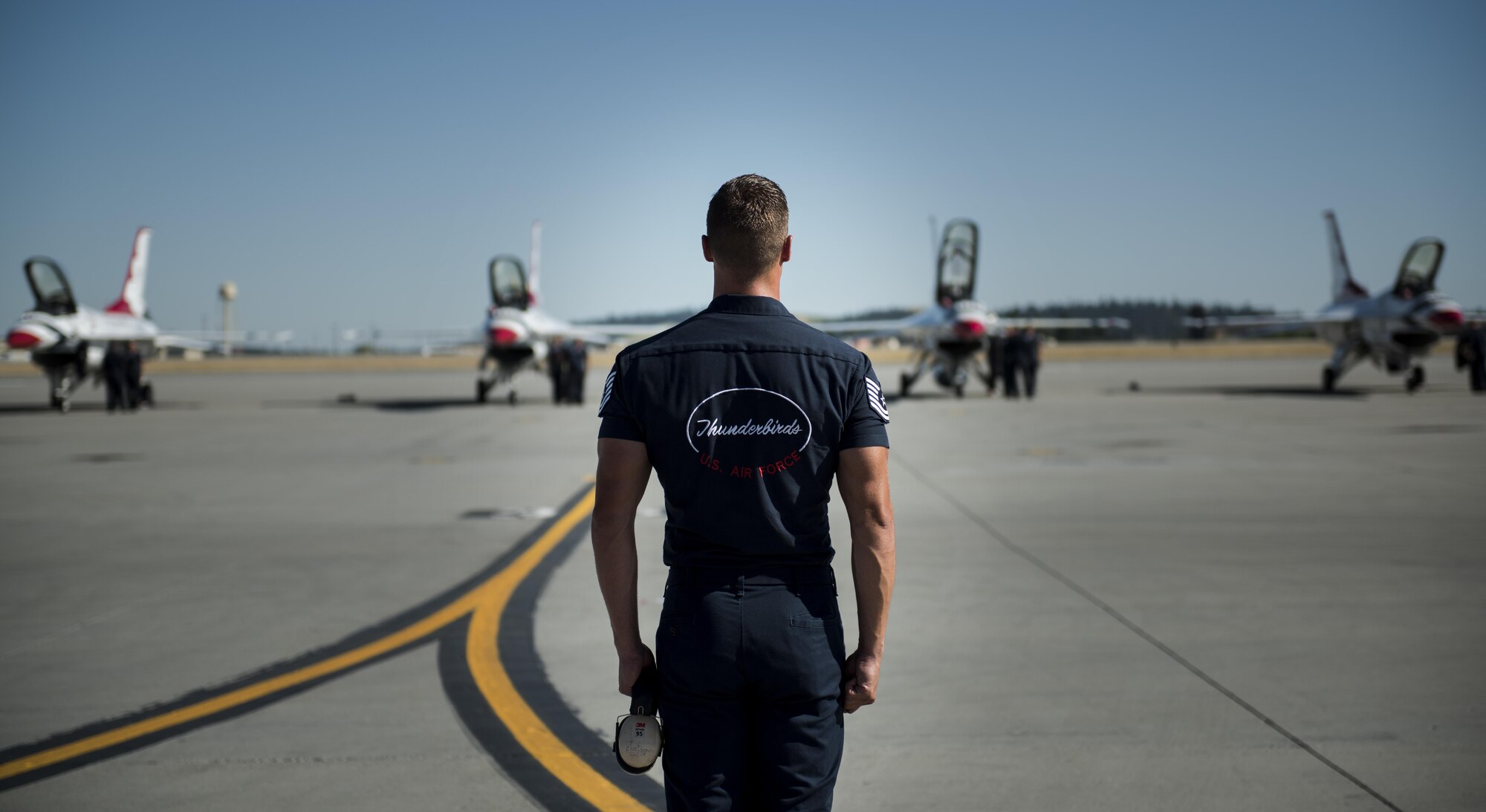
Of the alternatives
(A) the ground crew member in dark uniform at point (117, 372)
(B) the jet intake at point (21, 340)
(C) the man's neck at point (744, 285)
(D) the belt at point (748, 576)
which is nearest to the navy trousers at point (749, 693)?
(D) the belt at point (748, 576)

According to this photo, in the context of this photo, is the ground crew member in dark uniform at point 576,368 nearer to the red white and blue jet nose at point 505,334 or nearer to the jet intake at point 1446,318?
the red white and blue jet nose at point 505,334

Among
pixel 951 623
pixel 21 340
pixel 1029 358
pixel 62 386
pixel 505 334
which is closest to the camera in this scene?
pixel 951 623

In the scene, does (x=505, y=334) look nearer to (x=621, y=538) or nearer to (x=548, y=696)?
(x=548, y=696)

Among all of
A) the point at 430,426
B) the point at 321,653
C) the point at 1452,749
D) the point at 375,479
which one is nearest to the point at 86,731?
the point at 321,653

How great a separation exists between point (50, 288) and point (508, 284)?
11.8 metres

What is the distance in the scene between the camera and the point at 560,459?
54.9 ft

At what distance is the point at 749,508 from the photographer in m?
2.33

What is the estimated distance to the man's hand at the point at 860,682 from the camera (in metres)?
2.45

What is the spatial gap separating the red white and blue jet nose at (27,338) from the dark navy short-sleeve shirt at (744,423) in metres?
29.6

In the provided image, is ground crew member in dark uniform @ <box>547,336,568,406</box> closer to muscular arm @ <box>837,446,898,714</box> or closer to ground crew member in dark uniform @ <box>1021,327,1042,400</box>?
ground crew member in dark uniform @ <box>1021,327,1042,400</box>

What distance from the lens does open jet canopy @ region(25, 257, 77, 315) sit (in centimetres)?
2738

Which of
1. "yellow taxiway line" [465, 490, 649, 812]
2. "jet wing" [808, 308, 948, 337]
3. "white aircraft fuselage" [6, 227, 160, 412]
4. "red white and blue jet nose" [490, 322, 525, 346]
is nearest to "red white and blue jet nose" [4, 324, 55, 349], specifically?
"white aircraft fuselage" [6, 227, 160, 412]

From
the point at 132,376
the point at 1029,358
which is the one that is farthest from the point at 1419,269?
the point at 132,376

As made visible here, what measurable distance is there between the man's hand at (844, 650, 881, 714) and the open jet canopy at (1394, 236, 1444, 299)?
3076 centimetres
